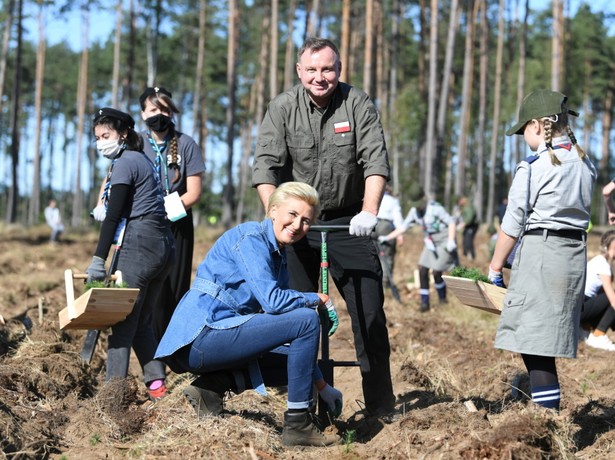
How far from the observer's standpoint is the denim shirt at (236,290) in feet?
14.8

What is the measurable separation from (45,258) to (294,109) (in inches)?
633

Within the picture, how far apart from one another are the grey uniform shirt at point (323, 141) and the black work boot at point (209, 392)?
3.82 ft

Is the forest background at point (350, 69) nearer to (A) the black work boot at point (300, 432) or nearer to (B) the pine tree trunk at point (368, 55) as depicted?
(B) the pine tree trunk at point (368, 55)

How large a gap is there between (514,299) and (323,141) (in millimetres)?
1453

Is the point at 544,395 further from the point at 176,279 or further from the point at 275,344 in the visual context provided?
the point at 176,279

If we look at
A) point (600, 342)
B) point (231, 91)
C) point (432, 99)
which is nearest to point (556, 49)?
point (432, 99)

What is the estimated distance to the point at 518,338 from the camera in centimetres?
457

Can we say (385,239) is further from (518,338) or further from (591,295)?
(518,338)

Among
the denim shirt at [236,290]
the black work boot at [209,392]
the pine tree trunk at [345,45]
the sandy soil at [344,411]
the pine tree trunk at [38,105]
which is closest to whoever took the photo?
the sandy soil at [344,411]

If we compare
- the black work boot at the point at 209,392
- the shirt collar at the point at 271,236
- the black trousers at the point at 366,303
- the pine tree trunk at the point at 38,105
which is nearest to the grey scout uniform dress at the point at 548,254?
the black trousers at the point at 366,303

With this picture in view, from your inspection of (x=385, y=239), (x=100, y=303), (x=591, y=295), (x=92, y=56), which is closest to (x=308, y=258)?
(x=100, y=303)

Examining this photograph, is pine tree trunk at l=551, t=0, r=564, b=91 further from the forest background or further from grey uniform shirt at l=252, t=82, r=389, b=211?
grey uniform shirt at l=252, t=82, r=389, b=211

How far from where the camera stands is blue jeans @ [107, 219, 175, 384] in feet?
19.0


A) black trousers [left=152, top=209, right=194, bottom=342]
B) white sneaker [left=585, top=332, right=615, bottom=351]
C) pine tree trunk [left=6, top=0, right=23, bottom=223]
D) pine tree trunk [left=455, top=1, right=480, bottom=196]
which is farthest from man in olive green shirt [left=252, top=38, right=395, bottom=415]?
pine tree trunk [left=6, top=0, right=23, bottom=223]
